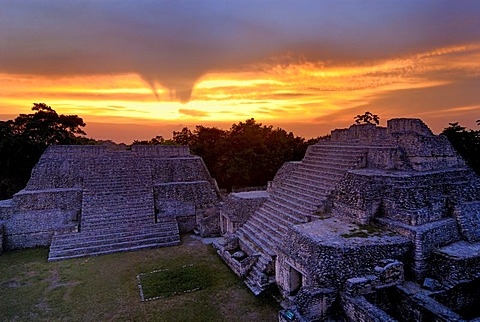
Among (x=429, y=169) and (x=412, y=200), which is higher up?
(x=429, y=169)

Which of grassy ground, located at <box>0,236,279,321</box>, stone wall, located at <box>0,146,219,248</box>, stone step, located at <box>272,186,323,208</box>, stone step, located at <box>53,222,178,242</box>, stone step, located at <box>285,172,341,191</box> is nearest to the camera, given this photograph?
grassy ground, located at <box>0,236,279,321</box>

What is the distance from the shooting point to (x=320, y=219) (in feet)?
31.1

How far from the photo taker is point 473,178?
34.0ft

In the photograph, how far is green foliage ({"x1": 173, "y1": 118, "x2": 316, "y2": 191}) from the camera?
24.5 m

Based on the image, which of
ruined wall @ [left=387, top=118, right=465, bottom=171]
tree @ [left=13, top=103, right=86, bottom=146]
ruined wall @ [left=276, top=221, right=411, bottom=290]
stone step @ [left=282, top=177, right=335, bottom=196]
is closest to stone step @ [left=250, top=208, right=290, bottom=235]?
stone step @ [left=282, top=177, right=335, bottom=196]

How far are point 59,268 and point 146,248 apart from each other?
3.01 m

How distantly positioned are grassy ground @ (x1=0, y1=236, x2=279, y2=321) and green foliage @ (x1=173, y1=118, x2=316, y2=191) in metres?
12.9

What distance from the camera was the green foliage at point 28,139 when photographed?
1848 cm

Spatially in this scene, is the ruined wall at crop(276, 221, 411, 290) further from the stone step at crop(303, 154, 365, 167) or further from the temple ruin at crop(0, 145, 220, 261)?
the temple ruin at crop(0, 145, 220, 261)

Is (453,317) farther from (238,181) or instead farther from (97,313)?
(238,181)

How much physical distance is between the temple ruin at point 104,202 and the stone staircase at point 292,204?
3843 mm

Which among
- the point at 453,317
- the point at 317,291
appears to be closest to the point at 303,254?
the point at 317,291

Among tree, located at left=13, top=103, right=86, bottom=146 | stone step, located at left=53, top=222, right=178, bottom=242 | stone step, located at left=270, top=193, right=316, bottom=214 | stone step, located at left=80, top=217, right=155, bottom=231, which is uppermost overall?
tree, located at left=13, top=103, right=86, bottom=146

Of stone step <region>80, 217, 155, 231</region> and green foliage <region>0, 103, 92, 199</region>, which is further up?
green foliage <region>0, 103, 92, 199</region>
